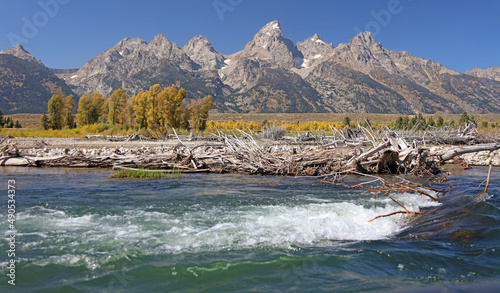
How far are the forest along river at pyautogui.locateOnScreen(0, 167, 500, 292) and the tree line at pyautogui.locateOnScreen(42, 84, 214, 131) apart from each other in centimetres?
2631

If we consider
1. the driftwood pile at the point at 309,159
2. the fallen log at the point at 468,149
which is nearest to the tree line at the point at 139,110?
the driftwood pile at the point at 309,159

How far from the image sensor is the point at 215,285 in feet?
9.27

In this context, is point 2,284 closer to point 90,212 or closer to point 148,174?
point 90,212

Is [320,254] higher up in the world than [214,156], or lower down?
lower down

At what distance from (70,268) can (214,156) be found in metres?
8.27

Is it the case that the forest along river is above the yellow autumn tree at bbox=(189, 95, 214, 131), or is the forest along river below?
below

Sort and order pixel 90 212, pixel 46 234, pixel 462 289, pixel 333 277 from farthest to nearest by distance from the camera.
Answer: pixel 90 212 < pixel 46 234 < pixel 333 277 < pixel 462 289

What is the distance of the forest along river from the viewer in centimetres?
291

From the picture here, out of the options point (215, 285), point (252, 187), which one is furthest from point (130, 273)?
point (252, 187)

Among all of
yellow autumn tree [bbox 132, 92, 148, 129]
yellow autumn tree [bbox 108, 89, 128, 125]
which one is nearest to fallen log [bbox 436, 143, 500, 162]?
Result: yellow autumn tree [bbox 132, 92, 148, 129]

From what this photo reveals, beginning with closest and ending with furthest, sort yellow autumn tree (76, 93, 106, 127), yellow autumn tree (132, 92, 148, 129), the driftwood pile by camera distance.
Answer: the driftwood pile → yellow autumn tree (132, 92, 148, 129) → yellow autumn tree (76, 93, 106, 127)

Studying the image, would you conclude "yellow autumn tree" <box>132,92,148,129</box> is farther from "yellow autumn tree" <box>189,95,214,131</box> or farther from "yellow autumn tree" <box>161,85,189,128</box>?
"yellow autumn tree" <box>189,95,214,131</box>

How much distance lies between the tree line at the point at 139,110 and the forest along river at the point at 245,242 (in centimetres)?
2631

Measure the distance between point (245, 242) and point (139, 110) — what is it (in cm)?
3434
